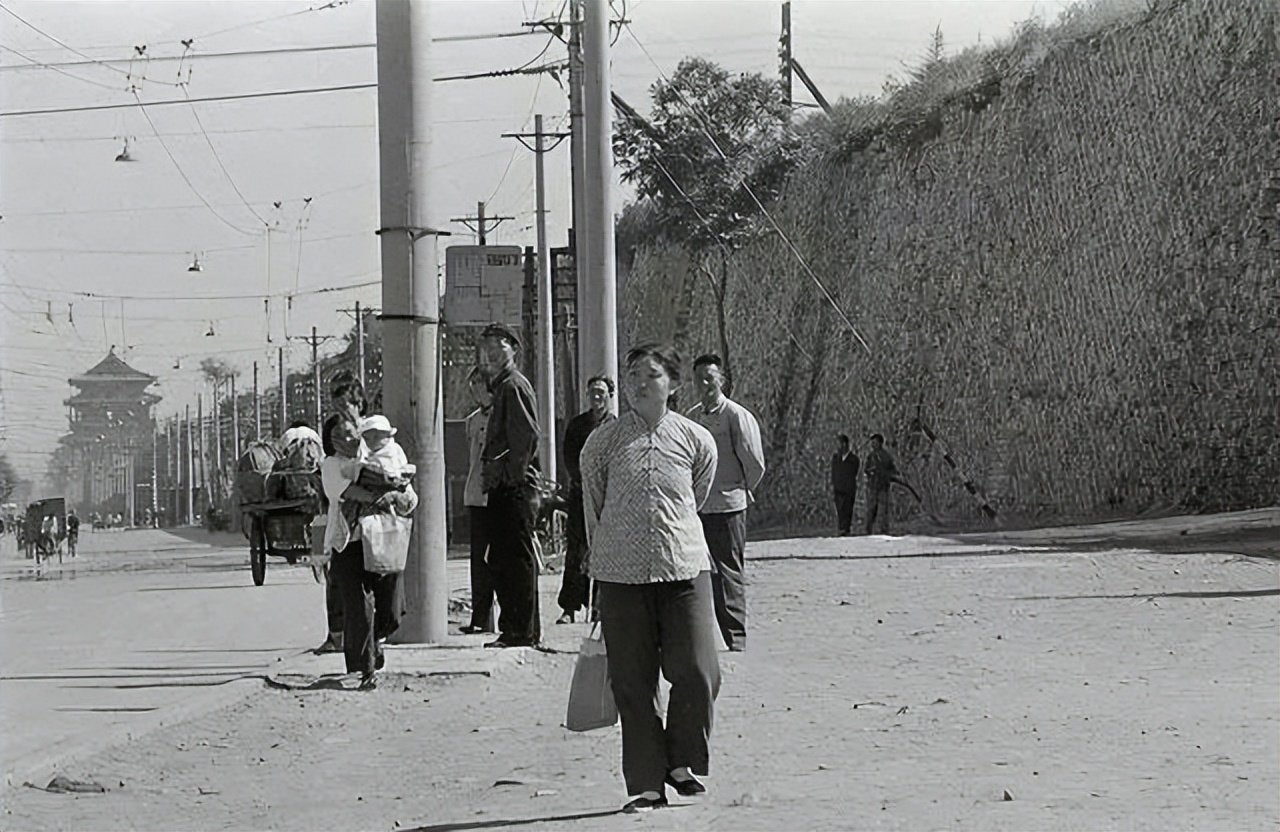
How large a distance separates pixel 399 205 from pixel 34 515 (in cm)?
3001

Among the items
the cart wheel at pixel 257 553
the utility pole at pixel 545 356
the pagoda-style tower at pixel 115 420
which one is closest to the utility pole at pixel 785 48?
the utility pole at pixel 545 356

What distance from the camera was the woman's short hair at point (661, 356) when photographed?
752cm

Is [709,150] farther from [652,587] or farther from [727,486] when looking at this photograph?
[652,587]

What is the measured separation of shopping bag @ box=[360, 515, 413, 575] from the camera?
10.5 meters

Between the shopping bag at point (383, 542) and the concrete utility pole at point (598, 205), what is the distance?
22.9 feet

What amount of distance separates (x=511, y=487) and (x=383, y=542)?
160cm

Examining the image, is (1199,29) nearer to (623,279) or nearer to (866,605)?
(866,605)

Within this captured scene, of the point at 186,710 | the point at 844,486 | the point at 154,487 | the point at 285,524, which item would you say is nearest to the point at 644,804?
the point at 186,710

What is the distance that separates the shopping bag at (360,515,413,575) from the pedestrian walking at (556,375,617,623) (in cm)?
197

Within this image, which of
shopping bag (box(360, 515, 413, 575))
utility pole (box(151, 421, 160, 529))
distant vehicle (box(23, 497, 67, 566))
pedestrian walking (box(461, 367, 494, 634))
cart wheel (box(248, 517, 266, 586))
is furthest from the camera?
utility pole (box(151, 421, 160, 529))

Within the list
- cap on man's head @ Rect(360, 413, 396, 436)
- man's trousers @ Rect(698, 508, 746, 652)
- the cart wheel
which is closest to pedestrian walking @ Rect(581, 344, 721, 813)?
cap on man's head @ Rect(360, 413, 396, 436)

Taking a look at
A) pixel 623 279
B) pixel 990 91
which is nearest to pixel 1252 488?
pixel 990 91

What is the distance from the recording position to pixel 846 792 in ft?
23.5

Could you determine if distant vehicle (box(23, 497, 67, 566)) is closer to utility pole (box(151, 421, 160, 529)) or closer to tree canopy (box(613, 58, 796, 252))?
tree canopy (box(613, 58, 796, 252))
